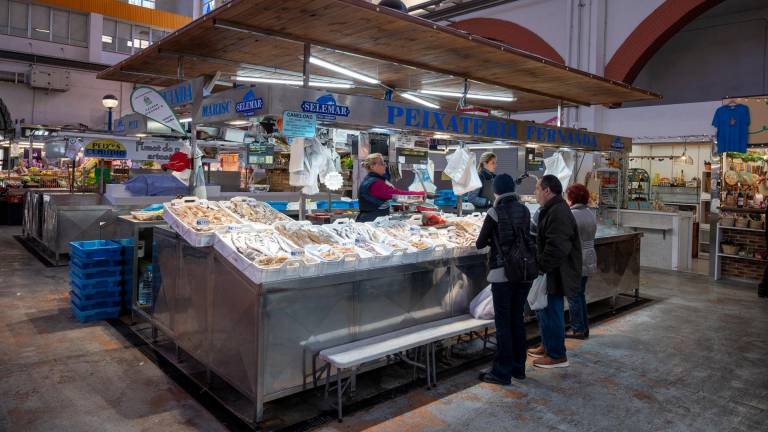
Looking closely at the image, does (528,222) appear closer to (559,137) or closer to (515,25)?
(559,137)

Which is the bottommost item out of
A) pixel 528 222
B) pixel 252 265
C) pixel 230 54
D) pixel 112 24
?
pixel 252 265

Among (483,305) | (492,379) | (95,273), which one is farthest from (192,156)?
→ (492,379)

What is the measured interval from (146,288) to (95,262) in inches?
25.4

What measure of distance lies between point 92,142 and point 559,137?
8.29 m

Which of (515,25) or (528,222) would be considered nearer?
(528,222)

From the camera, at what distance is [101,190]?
10.9 meters

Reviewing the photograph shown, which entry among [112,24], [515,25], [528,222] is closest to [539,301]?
[528,222]

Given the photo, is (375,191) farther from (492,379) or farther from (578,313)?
(578,313)

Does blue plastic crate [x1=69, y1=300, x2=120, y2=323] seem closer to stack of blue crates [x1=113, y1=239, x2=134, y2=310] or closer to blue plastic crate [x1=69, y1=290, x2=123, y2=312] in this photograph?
blue plastic crate [x1=69, y1=290, x2=123, y2=312]

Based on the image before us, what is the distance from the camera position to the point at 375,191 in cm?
605

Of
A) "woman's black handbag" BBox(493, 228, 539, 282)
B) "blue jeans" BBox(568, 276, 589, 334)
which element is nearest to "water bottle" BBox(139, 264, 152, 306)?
"woman's black handbag" BBox(493, 228, 539, 282)

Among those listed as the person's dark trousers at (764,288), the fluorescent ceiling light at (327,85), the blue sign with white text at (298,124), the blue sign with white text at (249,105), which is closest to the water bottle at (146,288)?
the blue sign with white text at (249,105)

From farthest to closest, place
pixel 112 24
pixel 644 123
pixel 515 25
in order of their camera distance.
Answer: pixel 112 24 → pixel 515 25 → pixel 644 123

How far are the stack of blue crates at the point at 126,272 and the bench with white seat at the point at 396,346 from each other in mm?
3198
